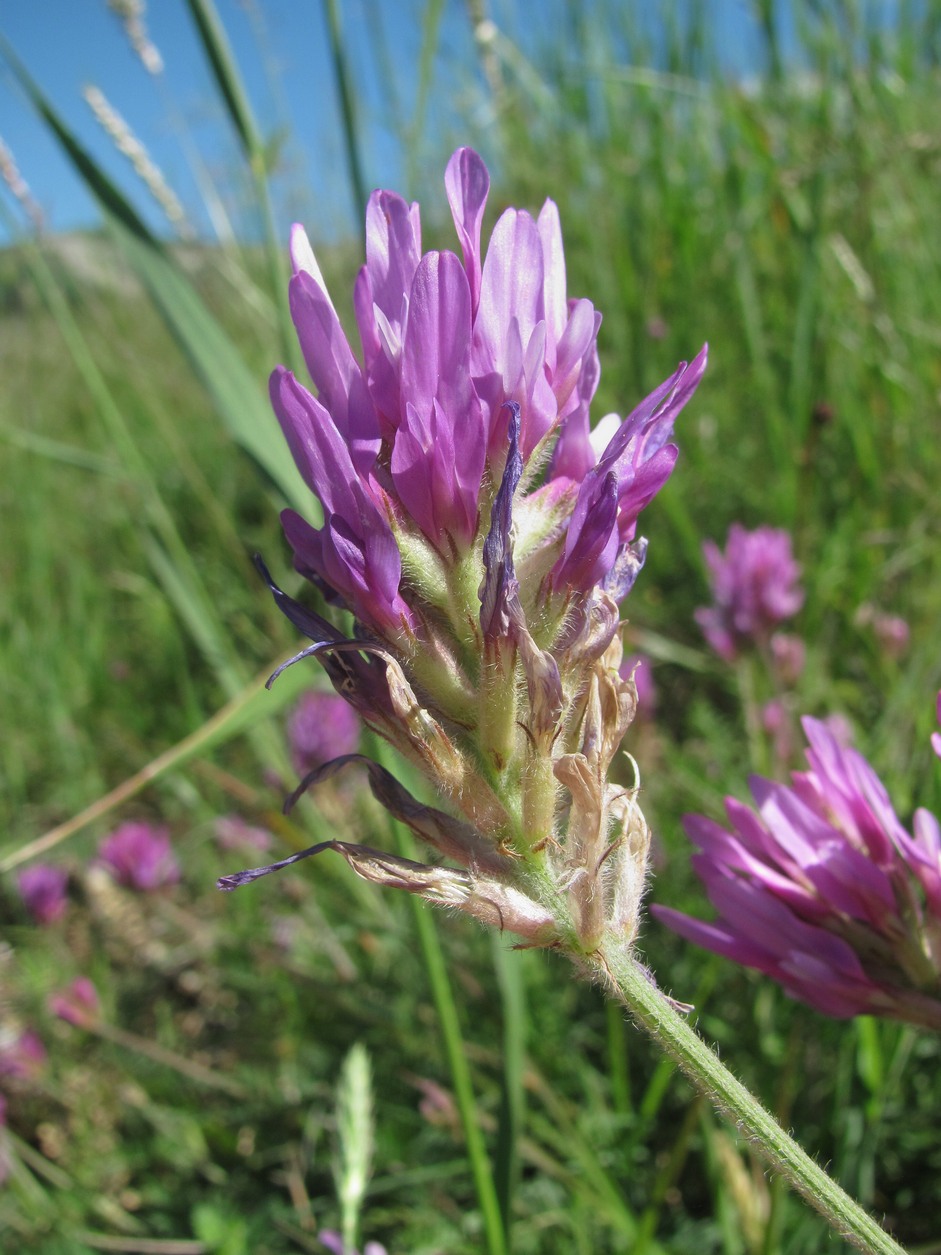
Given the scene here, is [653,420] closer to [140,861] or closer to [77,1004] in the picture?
[77,1004]

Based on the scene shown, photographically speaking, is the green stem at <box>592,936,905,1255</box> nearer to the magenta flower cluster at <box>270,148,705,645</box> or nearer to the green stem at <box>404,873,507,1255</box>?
the magenta flower cluster at <box>270,148,705,645</box>

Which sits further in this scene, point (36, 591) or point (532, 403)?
point (36, 591)

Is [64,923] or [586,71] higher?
[586,71]

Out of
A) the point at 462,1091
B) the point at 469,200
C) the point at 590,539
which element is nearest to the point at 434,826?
the point at 590,539

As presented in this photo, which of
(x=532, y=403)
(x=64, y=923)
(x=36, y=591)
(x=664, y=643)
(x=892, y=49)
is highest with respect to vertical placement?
(x=532, y=403)

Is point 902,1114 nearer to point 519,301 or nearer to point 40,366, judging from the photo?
point 519,301

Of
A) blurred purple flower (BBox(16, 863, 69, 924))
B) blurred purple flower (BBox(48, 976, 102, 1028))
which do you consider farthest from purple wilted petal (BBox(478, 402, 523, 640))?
blurred purple flower (BBox(16, 863, 69, 924))

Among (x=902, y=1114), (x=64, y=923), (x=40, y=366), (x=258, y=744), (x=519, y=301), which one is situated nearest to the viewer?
(x=519, y=301)

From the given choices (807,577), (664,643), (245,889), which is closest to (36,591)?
(245,889)
